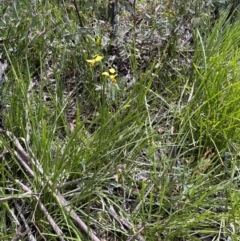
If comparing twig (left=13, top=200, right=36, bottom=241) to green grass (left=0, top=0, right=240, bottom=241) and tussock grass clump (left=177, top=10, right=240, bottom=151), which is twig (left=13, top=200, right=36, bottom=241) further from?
tussock grass clump (left=177, top=10, right=240, bottom=151)

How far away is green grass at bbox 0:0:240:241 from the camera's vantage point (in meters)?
1.58

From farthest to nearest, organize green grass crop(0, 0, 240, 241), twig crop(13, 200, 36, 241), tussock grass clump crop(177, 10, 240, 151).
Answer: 1. tussock grass clump crop(177, 10, 240, 151)
2. green grass crop(0, 0, 240, 241)
3. twig crop(13, 200, 36, 241)

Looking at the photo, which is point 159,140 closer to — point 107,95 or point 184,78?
point 107,95

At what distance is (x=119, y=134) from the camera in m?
1.73

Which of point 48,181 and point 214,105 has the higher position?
point 48,181

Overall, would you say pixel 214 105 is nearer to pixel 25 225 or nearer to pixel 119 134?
pixel 119 134

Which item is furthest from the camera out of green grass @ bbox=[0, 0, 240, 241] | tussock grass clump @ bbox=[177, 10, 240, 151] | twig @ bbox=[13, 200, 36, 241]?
tussock grass clump @ bbox=[177, 10, 240, 151]

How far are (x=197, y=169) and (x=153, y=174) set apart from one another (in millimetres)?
169

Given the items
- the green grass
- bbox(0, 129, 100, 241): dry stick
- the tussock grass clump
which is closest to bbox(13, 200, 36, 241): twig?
the green grass

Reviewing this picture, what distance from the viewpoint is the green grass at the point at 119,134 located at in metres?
1.58

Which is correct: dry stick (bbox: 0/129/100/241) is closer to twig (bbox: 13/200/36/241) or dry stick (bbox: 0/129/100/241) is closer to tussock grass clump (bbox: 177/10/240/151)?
twig (bbox: 13/200/36/241)

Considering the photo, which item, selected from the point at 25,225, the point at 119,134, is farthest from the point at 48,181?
the point at 119,134

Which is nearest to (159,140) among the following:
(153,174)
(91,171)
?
(153,174)

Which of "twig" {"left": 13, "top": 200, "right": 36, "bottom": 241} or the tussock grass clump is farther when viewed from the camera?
the tussock grass clump
